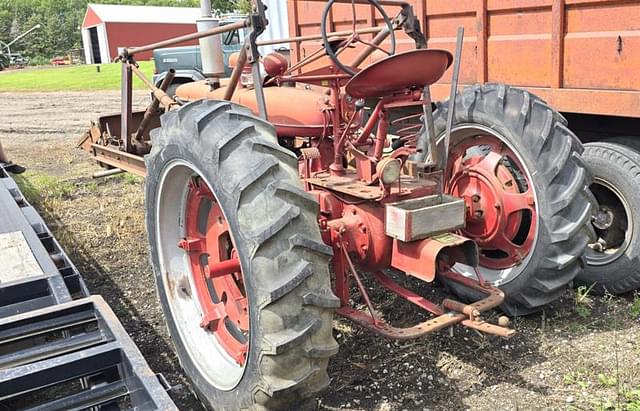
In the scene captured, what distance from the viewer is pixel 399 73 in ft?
9.46

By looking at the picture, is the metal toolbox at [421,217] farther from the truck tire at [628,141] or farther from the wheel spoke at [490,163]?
the truck tire at [628,141]

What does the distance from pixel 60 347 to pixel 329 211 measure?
1453 mm

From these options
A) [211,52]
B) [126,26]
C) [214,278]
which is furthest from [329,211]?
[126,26]

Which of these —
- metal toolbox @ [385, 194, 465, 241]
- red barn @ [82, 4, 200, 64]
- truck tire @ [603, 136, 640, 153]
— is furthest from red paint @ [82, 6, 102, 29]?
metal toolbox @ [385, 194, 465, 241]

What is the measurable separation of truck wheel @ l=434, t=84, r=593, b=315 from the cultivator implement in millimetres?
2108

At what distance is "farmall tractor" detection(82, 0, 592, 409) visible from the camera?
7.95ft

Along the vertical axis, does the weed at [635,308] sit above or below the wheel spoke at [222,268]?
below

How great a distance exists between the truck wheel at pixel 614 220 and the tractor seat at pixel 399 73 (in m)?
1.74

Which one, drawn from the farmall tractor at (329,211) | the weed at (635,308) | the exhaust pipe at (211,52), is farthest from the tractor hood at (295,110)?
the weed at (635,308)

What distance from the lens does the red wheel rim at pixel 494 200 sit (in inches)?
140

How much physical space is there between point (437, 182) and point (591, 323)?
137 cm

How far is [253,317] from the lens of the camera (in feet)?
8.05

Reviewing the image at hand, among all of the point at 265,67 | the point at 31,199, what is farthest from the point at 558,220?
the point at 31,199

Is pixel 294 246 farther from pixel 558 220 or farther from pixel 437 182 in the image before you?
pixel 558 220
